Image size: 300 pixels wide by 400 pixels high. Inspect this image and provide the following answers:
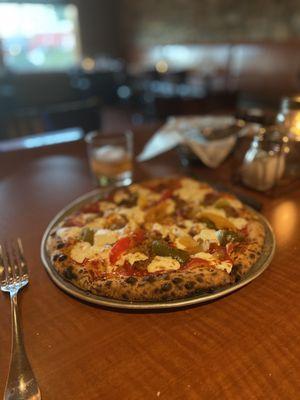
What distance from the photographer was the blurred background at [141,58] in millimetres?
3117

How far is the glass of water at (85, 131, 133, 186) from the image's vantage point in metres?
1.15

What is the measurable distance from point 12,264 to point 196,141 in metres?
0.76

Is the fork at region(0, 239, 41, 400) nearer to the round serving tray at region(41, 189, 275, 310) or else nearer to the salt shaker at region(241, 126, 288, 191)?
the round serving tray at region(41, 189, 275, 310)

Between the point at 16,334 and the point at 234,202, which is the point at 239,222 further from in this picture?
the point at 16,334

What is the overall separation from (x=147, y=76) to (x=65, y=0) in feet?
11.8

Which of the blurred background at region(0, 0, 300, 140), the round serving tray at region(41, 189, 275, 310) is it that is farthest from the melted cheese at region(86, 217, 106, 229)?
the blurred background at region(0, 0, 300, 140)

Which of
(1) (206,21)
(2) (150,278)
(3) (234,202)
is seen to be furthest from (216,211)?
(1) (206,21)

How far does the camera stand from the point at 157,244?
722 mm

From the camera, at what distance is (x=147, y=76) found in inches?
181

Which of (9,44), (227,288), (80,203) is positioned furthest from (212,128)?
(9,44)

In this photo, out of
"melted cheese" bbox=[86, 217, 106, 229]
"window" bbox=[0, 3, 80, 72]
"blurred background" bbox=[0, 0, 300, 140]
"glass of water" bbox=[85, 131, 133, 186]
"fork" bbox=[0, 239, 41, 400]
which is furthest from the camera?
"window" bbox=[0, 3, 80, 72]

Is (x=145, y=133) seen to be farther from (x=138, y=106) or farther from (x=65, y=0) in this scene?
(x=65, y=0)

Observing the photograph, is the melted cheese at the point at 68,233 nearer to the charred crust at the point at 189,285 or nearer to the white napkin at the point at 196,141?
the charred crust at the point at 189,285

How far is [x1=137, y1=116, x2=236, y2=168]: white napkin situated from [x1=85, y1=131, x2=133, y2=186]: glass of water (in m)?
0.16
